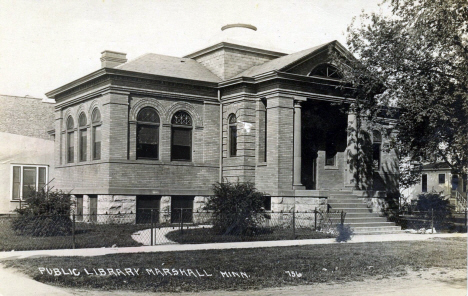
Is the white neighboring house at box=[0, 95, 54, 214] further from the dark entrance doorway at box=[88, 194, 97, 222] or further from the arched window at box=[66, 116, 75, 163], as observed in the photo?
the dark entrance doorway at box=[88, 194, 97, 222]

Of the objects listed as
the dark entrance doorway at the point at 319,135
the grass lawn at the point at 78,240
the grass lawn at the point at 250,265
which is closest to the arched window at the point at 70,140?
the grass lawn at the point at 78,240

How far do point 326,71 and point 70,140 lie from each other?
42.2 feet

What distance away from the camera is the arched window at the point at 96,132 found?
69.9 ft

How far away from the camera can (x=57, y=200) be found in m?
16.0

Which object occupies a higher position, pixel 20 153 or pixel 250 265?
pixel 20 153

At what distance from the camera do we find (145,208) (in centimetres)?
2050

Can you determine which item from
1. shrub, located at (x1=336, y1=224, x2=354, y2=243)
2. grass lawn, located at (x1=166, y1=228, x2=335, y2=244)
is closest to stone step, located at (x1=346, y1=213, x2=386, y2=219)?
shrub, located at (x1=336, y1=224, x2=354, y2=243)

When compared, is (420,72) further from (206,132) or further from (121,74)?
(121,74)

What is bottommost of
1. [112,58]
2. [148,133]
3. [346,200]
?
[346,200]

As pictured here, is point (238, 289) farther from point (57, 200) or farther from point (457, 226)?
point (457, 226)

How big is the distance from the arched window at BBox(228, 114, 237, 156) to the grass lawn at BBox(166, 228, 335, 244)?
18.2 ft

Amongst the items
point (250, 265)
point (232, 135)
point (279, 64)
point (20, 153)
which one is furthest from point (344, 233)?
point (20, 153)

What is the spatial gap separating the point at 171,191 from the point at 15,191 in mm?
10522

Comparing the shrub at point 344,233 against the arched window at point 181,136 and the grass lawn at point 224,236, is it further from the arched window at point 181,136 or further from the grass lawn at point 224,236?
the arched window at point 181,136
